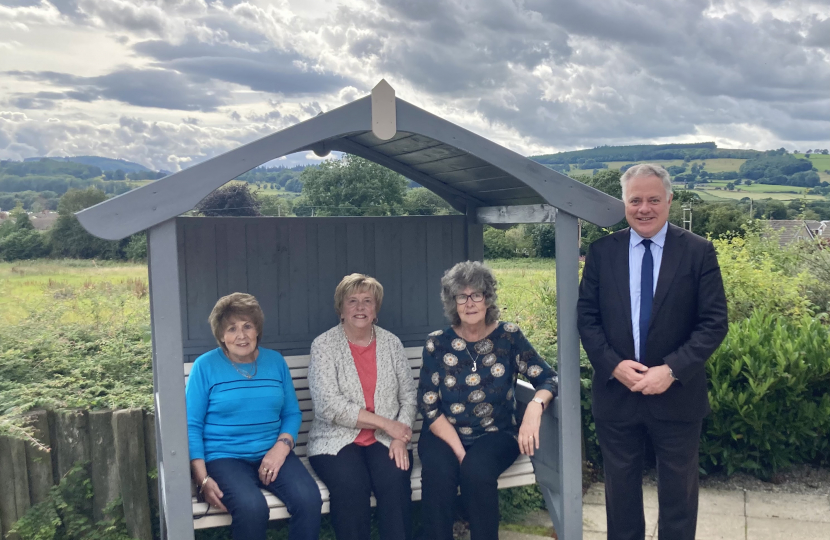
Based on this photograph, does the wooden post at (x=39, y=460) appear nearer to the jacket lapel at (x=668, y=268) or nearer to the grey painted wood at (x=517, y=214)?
the grey painted wood at (x=517, y=214)

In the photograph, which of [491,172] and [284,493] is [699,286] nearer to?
[491,172]

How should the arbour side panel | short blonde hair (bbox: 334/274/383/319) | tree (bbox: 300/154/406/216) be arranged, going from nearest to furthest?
short blonde hair (bbox: 334/274/383/319) < the arbour side panel < tree (bbox: 300/154/406/216)

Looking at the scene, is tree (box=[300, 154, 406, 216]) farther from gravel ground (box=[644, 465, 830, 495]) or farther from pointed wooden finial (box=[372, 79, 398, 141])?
pointed wooden finial (box=[372, 79, 398, 141])

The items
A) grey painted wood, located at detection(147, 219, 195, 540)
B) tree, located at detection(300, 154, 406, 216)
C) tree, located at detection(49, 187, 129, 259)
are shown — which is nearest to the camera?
grey painted wood, located at detection(147, 219, 195, 540)

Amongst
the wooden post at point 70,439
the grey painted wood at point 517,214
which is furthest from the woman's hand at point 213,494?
the grey painted wood at point 517,214

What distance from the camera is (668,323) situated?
8.77 feet

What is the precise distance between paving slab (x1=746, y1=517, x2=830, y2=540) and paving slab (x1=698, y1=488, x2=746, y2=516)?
122mm

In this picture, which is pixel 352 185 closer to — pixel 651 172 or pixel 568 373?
pixel 568 373

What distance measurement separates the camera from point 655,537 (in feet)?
11.7

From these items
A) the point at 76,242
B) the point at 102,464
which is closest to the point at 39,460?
the point at 102,464

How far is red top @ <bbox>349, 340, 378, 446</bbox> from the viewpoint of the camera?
10.5 feet

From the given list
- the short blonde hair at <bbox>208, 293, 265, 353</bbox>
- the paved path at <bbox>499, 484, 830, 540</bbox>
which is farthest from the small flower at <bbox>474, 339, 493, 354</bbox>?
the paved path at <bbox>499, 484, 830, 540</bbox>

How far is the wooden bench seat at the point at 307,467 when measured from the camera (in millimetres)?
2797

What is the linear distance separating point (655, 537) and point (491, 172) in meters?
2.15
